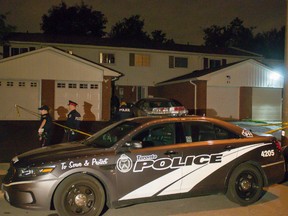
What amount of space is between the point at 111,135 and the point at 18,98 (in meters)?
16.5

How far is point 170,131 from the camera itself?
243 inches

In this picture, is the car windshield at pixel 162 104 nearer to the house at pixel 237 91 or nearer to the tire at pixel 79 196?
the house at pixel 237 91

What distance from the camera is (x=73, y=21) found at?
55.2 m

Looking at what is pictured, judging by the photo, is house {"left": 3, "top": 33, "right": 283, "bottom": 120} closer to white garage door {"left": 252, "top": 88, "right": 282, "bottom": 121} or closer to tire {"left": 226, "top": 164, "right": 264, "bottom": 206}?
white garage door {"left": 252, "top": 88, "right": 282, "bottom": 121}

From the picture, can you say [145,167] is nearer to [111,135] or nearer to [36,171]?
[111,135]

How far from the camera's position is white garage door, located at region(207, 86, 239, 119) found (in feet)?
79.4

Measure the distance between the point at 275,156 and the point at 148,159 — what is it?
249 centimetres

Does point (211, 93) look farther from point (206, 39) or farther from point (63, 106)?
point (206, 39)

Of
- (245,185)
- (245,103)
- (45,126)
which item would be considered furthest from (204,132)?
(245,103)

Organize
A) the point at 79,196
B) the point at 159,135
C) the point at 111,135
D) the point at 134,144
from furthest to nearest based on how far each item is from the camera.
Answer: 1. the point at 111,135
2. the point at 159,135
3. the point at 134,144
4. the point at 79,196

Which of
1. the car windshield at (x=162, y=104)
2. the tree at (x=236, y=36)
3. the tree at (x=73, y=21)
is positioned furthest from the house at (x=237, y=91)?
the tree at (x=236, y=36)

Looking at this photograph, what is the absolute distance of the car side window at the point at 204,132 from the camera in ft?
20.3

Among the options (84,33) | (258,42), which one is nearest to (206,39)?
(258,42)

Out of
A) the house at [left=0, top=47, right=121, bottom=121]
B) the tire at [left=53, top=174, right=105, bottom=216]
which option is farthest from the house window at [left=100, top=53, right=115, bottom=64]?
the tire at [left=53, top=174, right=105, bottom=216]
